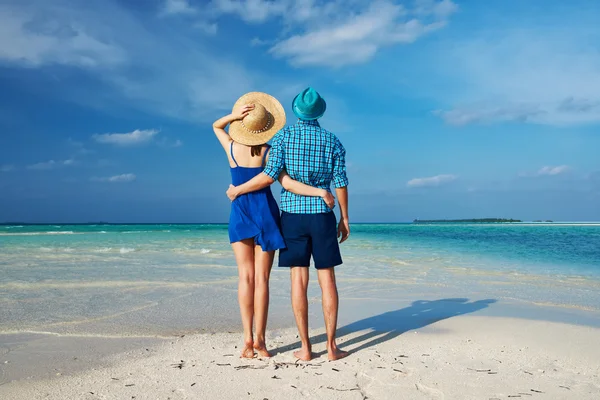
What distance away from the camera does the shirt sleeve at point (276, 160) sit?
3.65 meters

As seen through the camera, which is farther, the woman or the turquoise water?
the turquoise water

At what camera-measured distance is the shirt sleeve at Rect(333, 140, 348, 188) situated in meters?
3.76

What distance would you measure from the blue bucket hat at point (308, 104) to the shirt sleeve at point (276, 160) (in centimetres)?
27

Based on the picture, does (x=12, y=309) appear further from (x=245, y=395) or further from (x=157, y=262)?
(x=157, y=262)

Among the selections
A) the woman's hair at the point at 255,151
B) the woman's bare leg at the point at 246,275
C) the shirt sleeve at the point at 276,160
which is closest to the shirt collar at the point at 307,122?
the shirt sleeve at the point at 276,160

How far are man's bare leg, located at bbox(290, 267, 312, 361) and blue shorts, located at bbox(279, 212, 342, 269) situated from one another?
0.08m

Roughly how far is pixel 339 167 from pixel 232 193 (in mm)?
920

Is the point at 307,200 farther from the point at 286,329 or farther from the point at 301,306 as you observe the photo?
the point at 286,329

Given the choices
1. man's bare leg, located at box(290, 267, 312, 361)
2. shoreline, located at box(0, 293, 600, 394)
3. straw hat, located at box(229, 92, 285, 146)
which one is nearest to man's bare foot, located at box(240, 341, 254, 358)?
shoreline, located at box(0, 293, 600, 394)

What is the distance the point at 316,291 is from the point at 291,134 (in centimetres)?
388

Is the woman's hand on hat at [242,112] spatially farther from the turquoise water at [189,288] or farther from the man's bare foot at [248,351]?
the turquoise water at [189,288]

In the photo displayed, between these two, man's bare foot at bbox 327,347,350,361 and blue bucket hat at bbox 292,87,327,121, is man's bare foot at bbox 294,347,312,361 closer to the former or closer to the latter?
man's bare foot at bbox 327,347,350,361

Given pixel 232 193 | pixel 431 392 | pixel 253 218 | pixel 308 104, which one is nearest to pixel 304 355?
pixel 431 392

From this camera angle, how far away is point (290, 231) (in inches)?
146
